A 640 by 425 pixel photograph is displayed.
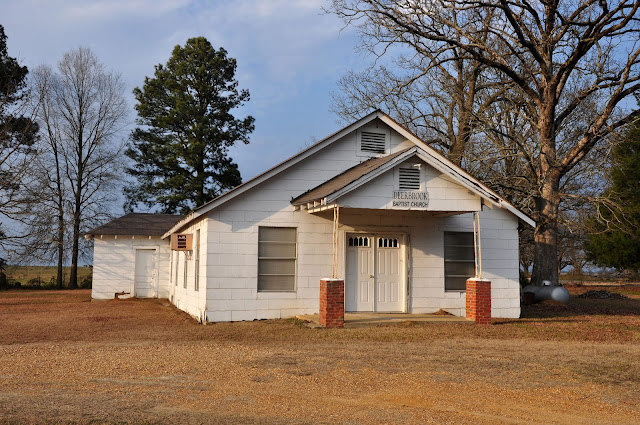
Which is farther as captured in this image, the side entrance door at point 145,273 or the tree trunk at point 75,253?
the tree trunk at point 75,253

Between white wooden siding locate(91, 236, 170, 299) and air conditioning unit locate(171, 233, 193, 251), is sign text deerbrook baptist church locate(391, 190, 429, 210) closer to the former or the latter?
air conditioning unit locate(171, 233, 193, 251)

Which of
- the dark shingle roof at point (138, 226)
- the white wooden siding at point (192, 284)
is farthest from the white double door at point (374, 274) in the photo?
the dark shingle roof at point (138, 226)

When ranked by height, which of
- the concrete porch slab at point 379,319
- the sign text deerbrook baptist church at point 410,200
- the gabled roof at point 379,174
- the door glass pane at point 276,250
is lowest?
the concrete porch slab at point 379,319

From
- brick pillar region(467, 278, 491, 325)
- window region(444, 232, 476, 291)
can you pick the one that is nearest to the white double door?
window region(444, 232, 476, 291)

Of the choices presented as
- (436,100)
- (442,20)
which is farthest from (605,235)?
(442,20)

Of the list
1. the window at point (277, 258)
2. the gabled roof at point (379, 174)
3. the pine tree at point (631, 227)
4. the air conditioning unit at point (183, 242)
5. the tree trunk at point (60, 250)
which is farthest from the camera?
the tree trunk at point (60, 250)

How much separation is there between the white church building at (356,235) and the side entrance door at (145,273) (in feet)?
30.5

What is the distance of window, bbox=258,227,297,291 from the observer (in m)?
15.0

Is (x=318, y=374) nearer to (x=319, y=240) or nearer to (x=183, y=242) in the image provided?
(x=319, y=240)

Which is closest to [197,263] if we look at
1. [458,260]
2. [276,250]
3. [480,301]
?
[276,250]

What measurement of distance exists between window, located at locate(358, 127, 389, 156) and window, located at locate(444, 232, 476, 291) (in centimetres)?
305

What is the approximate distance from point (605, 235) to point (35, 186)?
3499 centimetres

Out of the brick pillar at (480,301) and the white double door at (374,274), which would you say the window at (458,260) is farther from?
the brick pillar at (480,301)

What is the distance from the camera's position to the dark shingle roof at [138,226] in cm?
2612
